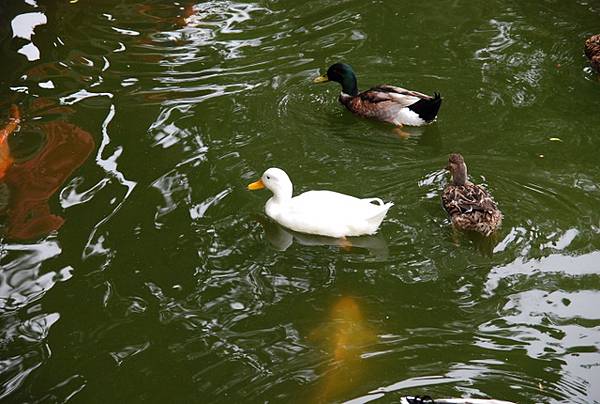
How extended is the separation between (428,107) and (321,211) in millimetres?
2007

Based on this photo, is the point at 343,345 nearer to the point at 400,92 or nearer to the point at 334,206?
the point at 334,206

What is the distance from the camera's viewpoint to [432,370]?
504 cm

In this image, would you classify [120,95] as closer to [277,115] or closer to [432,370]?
[277,115]

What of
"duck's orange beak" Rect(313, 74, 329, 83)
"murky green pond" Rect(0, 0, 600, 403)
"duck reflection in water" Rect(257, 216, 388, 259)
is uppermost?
"duck's orange beak" Rect(313, 74, 329, 83)

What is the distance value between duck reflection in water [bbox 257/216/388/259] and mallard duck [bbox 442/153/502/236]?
0.57 metres

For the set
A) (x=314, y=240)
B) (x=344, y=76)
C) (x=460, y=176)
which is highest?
(x=344, y=76)

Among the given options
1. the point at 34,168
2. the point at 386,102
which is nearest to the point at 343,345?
the point at 386,102

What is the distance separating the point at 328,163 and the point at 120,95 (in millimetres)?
2389

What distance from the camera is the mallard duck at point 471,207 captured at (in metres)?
6.20

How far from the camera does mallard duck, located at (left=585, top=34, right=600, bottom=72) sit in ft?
28.2

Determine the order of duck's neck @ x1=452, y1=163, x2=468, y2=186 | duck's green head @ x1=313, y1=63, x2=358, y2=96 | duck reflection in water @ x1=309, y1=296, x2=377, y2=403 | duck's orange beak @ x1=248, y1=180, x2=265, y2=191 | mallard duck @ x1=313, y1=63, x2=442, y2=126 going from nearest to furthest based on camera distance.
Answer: duck reflection in water @ x1=309, y1=296, x2=377, y2=403
duck's neck @ x1=452, y1=163, x2=468, y2=186
duck's orange beak @ x1=248, y1=180, x2=265, y2=191
mallard duck @ x1=313, y1=63, x2=442, y2=126
duck's green head @ x1=313, y1=63, x2=358, y2=96

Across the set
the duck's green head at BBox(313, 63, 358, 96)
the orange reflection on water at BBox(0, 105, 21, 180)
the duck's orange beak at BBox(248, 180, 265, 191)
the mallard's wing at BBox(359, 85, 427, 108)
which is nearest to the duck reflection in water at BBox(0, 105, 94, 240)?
the orange reflection on water at BBox(0, 105, 21, 180)

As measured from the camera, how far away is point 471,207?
622cm

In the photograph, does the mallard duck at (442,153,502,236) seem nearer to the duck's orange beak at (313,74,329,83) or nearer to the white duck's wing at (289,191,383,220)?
the white duck's wing at (289,191,383,220)
